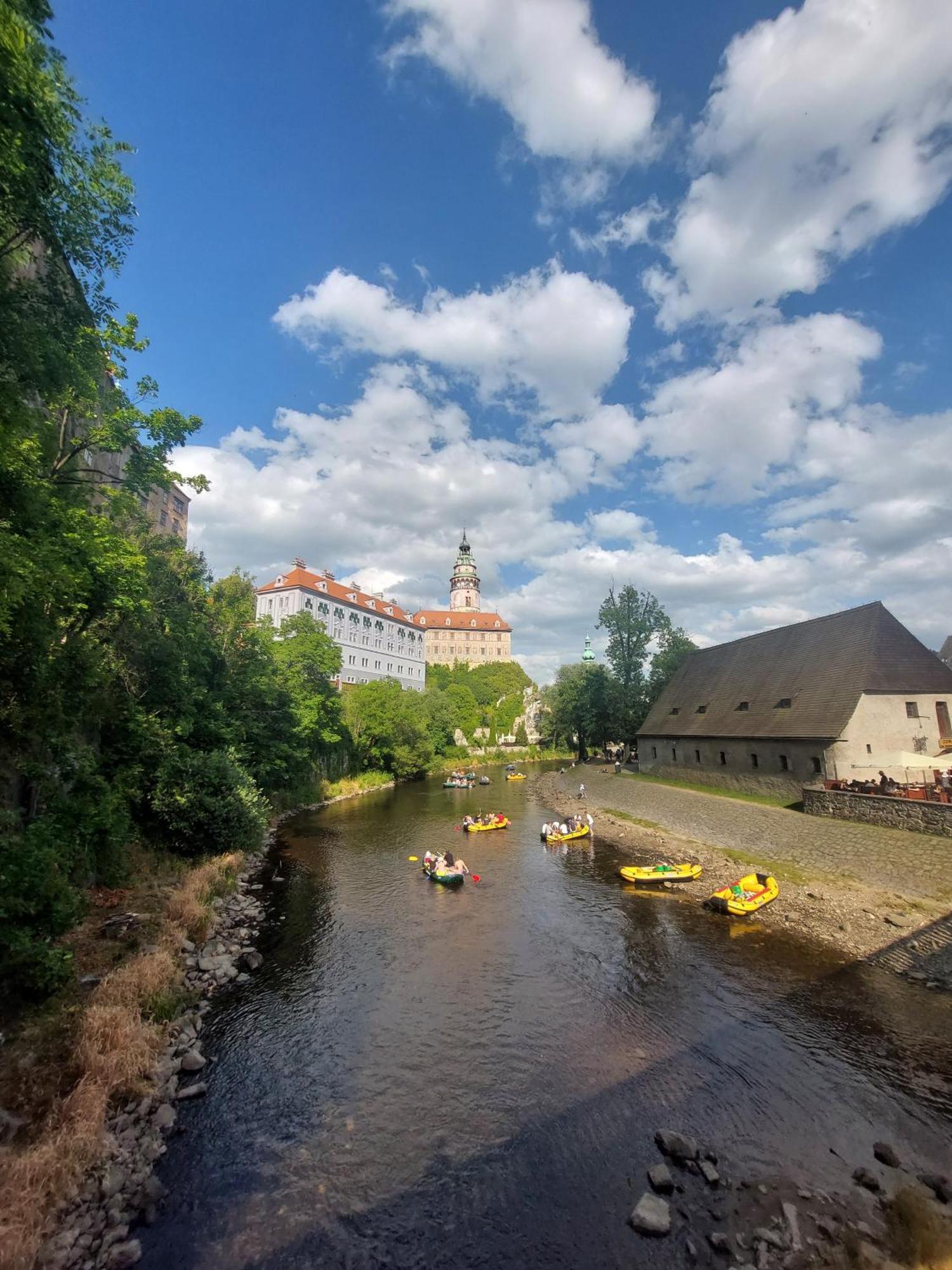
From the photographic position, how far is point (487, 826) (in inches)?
1351

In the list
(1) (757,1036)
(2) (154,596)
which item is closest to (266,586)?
(2) (154,596)

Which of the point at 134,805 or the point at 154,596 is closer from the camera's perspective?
the point at 134,805

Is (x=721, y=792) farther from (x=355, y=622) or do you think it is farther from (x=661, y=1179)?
(x=355, y=622)

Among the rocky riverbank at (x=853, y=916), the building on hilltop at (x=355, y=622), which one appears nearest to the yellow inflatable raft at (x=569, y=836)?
the rocky riverbank at (x=853, y=916)

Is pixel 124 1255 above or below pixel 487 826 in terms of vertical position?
below

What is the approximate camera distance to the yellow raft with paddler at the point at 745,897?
19.1 m

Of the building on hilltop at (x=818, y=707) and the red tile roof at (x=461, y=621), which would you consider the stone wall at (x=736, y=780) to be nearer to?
the building on hilltop at (x=818, y=707)

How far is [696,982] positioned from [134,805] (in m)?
19.9

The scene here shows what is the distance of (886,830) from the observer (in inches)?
819

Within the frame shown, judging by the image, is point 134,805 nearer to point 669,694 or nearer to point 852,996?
point 852,996

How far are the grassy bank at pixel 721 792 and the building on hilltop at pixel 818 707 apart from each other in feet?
2.52

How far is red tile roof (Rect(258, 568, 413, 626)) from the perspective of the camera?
7431 cm

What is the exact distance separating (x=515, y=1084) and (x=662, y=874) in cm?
1395

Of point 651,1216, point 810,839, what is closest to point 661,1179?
point 651,1216
